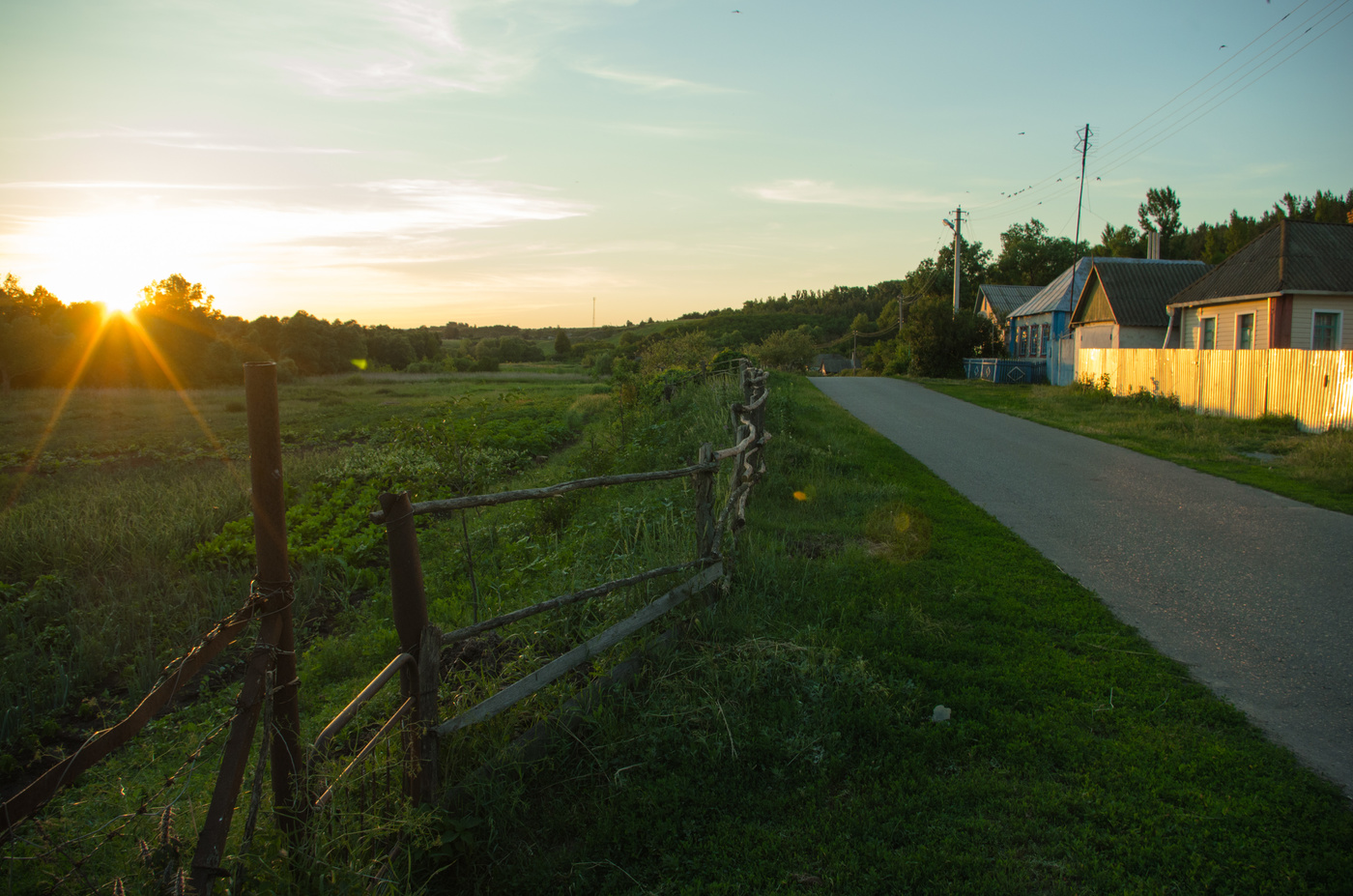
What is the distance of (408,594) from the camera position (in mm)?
2861

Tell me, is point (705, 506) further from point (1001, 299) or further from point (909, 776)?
point (1001, 299)

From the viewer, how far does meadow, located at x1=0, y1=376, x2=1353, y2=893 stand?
2.79 meters

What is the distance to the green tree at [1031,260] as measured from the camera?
5925cm

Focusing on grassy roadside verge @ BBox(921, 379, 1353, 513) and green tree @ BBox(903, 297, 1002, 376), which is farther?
green tree @ BBox(903, 297, 1002, 376)

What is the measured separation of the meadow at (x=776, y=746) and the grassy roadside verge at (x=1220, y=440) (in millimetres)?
5238

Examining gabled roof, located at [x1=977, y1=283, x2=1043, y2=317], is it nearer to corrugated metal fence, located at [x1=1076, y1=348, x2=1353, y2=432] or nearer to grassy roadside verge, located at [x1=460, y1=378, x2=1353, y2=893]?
corrugated metal fence, located at [x1=1076, y1=348, x2=1353, y2=432]

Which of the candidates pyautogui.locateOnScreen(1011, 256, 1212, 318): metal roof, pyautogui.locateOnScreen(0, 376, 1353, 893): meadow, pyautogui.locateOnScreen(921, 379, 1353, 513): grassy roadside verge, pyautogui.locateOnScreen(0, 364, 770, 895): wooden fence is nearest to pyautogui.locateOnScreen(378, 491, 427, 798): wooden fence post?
pyautogui.locateOnScreen(0, 364, 770, 895): wooden fence

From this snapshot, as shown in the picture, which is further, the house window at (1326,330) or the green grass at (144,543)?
the house window at (1326,330)

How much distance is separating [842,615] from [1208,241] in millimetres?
64726

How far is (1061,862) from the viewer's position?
2830 mm

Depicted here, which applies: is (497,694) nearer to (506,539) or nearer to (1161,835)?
(1161,835)

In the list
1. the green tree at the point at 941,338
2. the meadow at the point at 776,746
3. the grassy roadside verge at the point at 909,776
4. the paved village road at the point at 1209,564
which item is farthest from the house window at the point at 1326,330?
the grassy roadside verge at the point at 909,776

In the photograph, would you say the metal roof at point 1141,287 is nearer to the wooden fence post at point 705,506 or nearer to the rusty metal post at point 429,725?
the wooden fence post at point 705,506

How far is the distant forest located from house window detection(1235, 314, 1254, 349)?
324 inches
